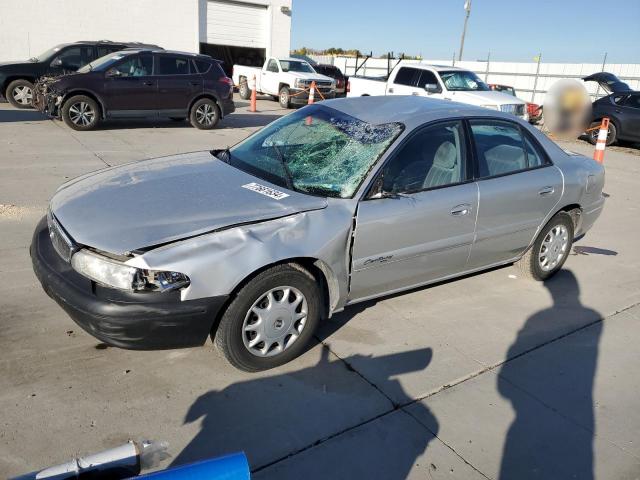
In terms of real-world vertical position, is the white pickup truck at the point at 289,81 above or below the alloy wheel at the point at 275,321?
above

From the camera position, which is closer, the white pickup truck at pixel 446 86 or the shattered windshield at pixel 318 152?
the shattered windshield at pixel 318 152

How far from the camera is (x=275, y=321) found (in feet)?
10.3

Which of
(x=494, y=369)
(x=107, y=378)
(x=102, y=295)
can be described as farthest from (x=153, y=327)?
(x=494, y=369)

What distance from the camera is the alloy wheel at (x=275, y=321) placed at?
307 cm

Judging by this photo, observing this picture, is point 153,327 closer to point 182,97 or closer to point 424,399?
point 424,399

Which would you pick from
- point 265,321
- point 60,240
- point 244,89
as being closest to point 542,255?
point 265,321

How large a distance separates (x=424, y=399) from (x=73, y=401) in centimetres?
193

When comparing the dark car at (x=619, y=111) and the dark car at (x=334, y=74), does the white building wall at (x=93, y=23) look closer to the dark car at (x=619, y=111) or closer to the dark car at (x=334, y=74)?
the dark car at (x=334, y=74)

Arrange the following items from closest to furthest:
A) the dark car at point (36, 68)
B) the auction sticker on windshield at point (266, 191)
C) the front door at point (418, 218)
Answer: the auction sticker on windshield at point (266, 191) < the front door at point (418, 218) < the dark car at point (36, 68)

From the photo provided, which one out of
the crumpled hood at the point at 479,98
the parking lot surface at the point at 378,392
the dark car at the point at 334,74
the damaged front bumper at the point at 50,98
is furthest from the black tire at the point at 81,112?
the dark car at the point at 334,74

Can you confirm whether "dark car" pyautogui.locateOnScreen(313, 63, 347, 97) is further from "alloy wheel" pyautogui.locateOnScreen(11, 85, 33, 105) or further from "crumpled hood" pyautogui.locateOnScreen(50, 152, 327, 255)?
"crumpled hood" pyautogui.locateOnScreen(50, 152, 327, 255)

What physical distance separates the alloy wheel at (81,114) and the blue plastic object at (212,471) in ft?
35.8

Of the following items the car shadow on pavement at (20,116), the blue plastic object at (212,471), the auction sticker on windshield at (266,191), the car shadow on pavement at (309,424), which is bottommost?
the car shadow on pavement at (309,424)

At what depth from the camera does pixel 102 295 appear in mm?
2742
